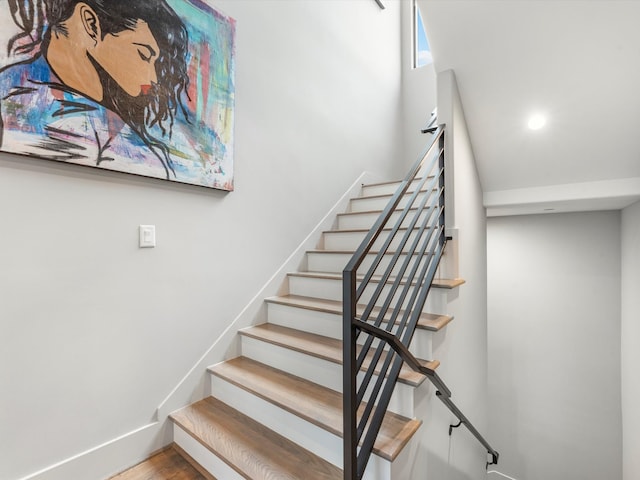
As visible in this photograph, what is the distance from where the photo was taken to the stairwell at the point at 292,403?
1441mm

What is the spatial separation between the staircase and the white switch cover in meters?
0.88

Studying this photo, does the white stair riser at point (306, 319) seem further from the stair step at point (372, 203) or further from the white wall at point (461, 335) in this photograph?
the stair step at point (372, 203)

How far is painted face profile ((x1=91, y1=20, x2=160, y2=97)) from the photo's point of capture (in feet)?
5.29

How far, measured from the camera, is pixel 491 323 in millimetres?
4227

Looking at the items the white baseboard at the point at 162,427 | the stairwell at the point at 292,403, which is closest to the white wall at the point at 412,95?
the white baseboard at the point at 162,427

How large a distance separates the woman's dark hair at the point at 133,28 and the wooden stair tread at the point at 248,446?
1.46m

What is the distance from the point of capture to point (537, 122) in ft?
7.69

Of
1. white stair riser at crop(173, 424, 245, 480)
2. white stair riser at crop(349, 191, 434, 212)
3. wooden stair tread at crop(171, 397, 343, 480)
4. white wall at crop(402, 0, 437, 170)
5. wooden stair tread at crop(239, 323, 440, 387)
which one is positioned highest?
white wall at crop(402, 0, 437, 170)

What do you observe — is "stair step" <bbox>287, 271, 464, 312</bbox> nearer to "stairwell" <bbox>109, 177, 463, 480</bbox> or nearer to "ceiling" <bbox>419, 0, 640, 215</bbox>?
"stairwell" <bbox>109, 177, 463, 480</bbox>

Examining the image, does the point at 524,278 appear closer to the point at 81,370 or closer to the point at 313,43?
the point at 313,43

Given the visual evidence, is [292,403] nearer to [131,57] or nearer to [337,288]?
[337,288]

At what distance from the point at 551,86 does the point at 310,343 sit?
2310mm

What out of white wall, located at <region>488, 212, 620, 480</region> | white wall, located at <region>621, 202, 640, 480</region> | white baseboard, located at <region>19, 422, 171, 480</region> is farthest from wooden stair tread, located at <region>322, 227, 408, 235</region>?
white wall, located at <region>488, 212, 620, 480</region>

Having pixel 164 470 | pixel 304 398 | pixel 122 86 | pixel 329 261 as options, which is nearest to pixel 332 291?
pixel 329 261
